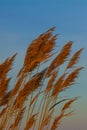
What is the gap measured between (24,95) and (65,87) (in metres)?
0.77

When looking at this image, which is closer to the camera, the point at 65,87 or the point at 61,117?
the point at 65,87

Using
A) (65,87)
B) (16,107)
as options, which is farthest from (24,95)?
(65,87)

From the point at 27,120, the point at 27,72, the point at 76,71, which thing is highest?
the point at 76,71

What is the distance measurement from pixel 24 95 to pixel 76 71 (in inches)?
46.5

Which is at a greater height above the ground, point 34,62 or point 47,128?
point 34,62

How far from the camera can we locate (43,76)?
627cm

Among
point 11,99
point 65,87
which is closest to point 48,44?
point 65,87

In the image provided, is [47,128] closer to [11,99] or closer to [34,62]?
[11,99]

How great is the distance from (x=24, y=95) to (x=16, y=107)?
38cm

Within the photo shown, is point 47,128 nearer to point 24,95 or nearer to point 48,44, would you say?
point 24,95

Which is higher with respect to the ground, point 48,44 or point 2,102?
point 48,44

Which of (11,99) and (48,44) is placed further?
Result: (11,99)

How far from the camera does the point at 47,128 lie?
654cm

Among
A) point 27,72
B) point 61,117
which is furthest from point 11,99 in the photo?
point 61,117
